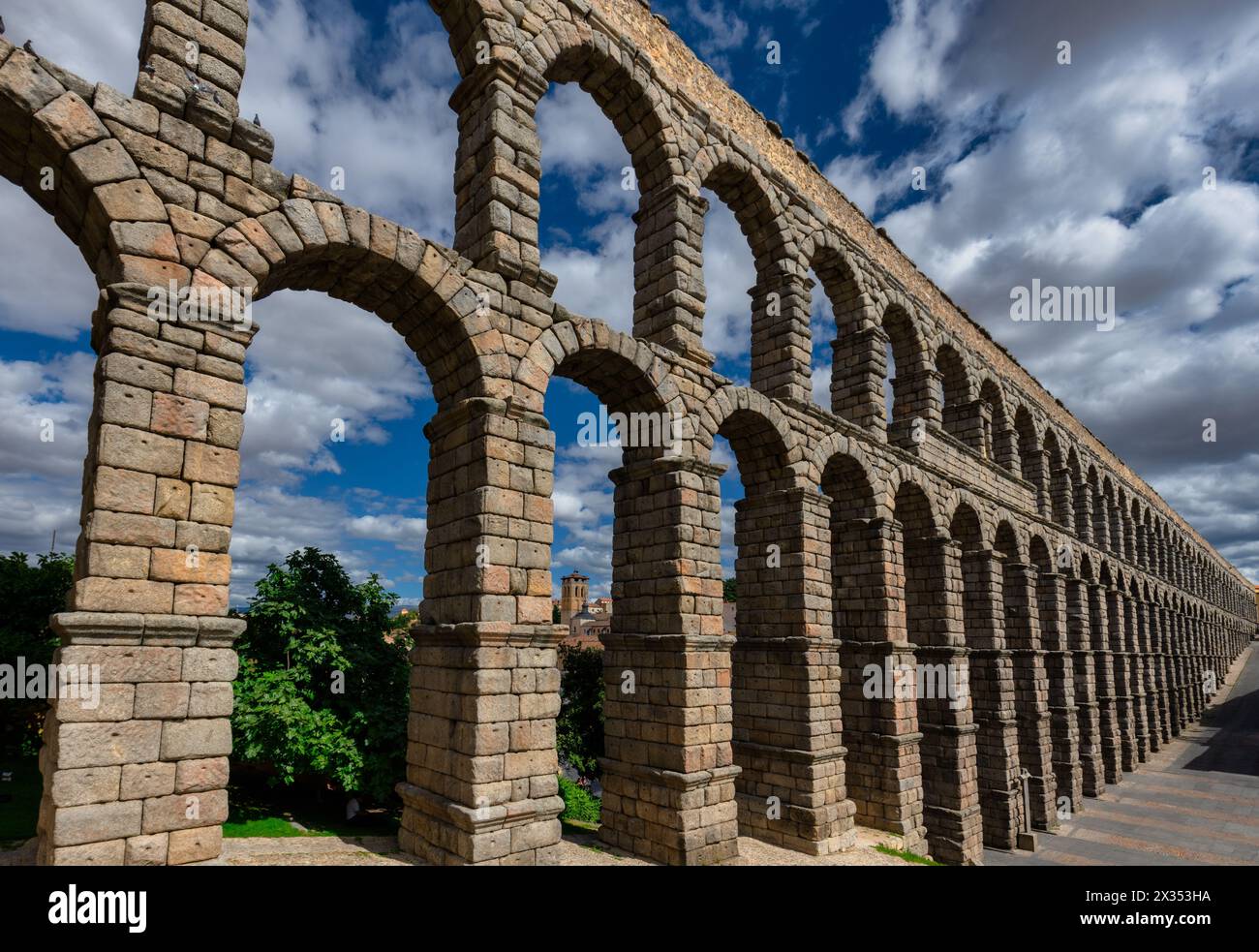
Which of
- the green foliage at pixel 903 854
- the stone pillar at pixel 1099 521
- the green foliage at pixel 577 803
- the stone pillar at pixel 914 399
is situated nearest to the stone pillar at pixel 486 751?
the green foliage at pixel 903 854

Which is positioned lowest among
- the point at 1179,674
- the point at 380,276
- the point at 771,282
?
the point at 1179,674

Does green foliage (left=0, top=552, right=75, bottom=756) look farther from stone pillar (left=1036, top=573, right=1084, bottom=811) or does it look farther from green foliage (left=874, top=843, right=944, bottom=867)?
stone pillar (left=1036, top=573, right=1084, bottom=811)

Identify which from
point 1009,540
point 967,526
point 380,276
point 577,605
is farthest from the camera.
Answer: point 577,605

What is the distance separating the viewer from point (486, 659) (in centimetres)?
839

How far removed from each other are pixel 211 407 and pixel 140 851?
13.0ft

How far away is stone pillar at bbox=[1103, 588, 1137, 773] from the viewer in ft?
107

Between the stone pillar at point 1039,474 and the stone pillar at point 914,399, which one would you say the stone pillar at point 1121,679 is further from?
the stone pillar at point 914,399

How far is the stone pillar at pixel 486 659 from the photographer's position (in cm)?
→ 829

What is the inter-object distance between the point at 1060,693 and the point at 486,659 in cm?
2492

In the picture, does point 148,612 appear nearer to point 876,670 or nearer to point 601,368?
point 601,368

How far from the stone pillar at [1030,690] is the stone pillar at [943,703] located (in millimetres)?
5878

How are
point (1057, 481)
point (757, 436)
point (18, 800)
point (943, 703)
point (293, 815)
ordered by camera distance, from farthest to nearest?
point (1057, 481), point (943, 703), point (293, 815), point (18, 800), point (757, 436)

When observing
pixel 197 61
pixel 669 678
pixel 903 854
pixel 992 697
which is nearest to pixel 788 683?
pixel 669 678

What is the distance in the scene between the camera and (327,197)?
8.29 meters
